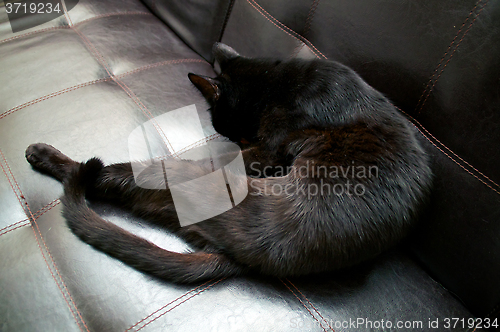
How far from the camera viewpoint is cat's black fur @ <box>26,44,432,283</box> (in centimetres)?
71

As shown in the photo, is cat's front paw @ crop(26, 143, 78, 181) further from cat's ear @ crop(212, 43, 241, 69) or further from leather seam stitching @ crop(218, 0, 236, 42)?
leather seam stitching @ crop(218, 0, 236, 42)

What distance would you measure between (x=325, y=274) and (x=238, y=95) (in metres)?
0.68

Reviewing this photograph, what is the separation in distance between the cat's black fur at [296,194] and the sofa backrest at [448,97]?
7 centimetres

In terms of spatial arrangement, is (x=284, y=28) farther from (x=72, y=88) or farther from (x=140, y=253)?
(x=140, y=253)

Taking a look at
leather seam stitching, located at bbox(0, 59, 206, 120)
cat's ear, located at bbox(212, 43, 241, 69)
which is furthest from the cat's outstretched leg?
cat's ear, located at bbox(212, 43, 241, 69)

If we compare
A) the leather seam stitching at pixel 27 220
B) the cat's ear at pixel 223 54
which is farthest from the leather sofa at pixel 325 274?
the cat's ear at pixel 223 54

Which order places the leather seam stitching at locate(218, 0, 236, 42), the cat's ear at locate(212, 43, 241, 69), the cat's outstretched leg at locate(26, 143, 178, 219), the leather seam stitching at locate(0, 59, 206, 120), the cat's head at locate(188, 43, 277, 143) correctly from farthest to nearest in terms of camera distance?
1. the leather seam stitching at locate(218, 0, 236, 42)
2. the cat's ear at locate(212, 43, 241, 69)
3. the cat's head at locate(188, 43, 277, 143)
4. the leather seam stitching at locate(0, 59, 206, 120)
5. the cat's outstretched leg at locate(26, 143, 178, 219)

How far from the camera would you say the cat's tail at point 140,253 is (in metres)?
0.69

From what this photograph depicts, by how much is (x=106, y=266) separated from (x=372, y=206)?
66cm

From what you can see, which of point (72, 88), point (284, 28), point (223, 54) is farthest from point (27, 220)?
point (284, 28)

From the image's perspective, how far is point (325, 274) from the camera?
0.77m

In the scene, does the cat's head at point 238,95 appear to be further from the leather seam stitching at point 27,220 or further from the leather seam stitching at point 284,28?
the leather seam stitching at point 27,220

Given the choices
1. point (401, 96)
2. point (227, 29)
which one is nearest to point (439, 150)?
point (401, 96)

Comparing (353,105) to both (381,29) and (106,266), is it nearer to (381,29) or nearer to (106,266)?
(381,29)
